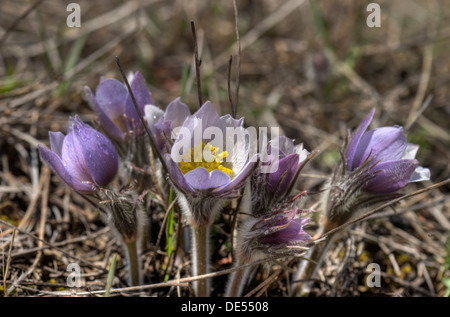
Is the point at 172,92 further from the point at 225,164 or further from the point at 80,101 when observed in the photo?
the point at 225,164

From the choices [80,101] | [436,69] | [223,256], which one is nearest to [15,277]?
[223,256]

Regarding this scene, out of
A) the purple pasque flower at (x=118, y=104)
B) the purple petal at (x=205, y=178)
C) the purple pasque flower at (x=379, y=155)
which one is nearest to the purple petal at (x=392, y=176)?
the purple pasque flower at (x=379, y=155)

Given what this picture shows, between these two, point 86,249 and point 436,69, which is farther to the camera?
point 436,69

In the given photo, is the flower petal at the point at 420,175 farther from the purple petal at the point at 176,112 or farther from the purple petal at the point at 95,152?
the purple petal at the point at 95,152

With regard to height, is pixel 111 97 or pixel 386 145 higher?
pixel 111 97

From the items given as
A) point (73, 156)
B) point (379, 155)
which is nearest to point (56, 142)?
point (73, 156)

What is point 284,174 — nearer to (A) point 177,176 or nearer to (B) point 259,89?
(A) point 177,176

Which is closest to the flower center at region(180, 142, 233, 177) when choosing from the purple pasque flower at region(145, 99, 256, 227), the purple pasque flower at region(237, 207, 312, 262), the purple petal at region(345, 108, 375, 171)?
the purple pasque flower at region(145, 99, 256, 227)
